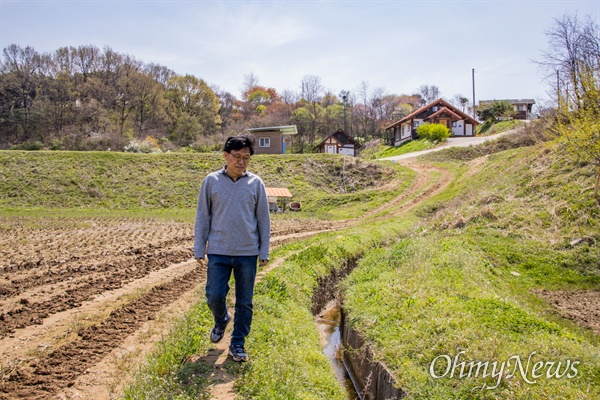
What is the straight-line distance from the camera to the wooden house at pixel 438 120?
167ft

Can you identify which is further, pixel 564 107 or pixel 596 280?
pixel 564 107

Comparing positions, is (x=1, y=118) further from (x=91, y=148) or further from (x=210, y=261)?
(x=210, y=261)

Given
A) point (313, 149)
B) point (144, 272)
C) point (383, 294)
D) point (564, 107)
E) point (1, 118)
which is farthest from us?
point (313, 149)

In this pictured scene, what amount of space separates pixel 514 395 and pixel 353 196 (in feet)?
83.7

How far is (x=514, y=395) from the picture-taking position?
389cm

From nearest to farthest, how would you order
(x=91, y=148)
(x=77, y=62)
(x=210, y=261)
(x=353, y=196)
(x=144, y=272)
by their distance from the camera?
(x=210, y=261)
(x=144, y=272)
(x=353, y=196)
(x=91, y=148)
(x=77, y=62)

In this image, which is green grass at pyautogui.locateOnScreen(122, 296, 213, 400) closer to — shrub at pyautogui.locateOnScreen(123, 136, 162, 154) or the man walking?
the man walking

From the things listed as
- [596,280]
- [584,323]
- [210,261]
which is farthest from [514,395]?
[596,280]

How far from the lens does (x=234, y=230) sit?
4.23m

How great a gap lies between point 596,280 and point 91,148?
4287 centimetres

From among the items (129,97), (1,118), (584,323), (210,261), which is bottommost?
(584,323)

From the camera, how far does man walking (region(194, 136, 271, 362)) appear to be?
425 centimetres

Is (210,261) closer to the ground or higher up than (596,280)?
higher up

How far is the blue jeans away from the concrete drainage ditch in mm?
1661
